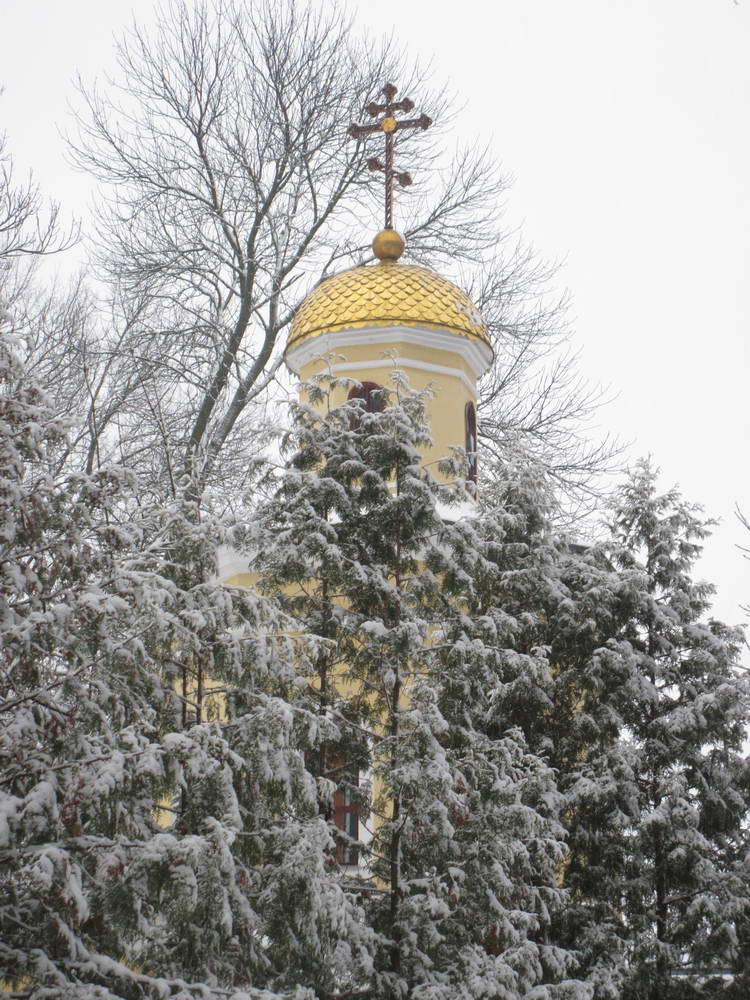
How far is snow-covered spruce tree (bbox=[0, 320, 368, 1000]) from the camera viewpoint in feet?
18.0

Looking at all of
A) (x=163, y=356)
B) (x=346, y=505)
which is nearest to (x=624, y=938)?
(x=346, y=505)

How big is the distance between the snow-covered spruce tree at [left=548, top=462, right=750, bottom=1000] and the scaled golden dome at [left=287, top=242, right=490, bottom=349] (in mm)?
3310

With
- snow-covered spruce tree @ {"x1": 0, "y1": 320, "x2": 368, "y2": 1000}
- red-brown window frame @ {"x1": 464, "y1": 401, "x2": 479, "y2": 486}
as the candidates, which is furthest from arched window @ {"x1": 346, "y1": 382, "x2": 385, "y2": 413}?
snow-covered spruce tree @ {"x1": 0, "y1": 320, "x2": 368, "y2": 1000}

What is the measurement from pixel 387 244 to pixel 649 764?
23.9 ft

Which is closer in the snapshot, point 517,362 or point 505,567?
point 505,567

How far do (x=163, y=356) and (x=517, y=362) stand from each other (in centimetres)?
728

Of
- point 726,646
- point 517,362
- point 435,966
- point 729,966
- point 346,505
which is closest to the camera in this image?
point 435,966

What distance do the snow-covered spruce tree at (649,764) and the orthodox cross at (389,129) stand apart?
17.9 feet

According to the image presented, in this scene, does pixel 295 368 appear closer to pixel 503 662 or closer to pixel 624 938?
pixel 503 662

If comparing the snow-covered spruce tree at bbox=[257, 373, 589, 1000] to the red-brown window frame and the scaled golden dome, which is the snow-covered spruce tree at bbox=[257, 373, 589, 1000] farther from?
the red-brown window frame

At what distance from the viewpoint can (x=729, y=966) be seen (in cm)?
912

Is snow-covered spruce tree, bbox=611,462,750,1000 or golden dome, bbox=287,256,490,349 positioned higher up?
golden dome, bbox=287,256,490,349

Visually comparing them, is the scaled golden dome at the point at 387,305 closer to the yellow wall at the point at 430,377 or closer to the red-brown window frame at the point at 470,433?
the yellow wall at the point at 430,377

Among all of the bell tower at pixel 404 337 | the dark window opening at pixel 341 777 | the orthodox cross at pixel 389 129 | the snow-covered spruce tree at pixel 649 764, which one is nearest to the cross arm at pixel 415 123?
the orthodox cross at pixel 389 129
